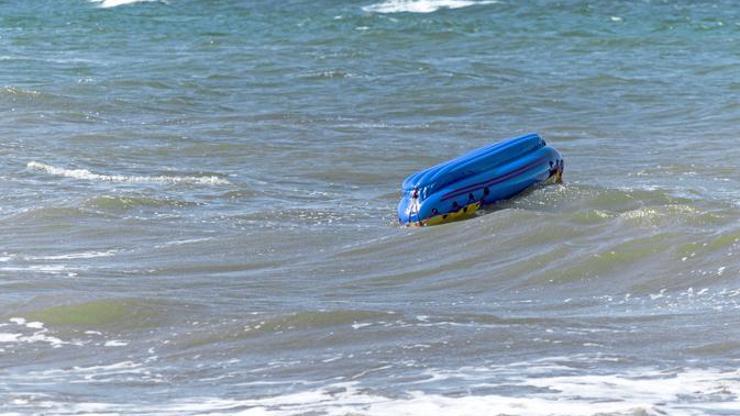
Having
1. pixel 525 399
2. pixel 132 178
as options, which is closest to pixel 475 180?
pixel 132 178

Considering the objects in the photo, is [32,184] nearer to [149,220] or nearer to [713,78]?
[149,220]

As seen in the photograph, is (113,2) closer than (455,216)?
No

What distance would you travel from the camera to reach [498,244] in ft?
40.0

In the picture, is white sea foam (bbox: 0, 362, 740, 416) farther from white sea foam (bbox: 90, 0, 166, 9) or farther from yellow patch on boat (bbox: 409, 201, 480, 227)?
white sea foam (bbox: 90, 0, 166, 9)

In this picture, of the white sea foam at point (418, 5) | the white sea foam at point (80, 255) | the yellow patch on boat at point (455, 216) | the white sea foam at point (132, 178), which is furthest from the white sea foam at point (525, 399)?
the white sea foam at point (418, 5)

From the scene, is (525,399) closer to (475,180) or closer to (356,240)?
(356,240)

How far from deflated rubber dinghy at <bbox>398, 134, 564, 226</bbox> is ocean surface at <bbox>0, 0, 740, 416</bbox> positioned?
220mm

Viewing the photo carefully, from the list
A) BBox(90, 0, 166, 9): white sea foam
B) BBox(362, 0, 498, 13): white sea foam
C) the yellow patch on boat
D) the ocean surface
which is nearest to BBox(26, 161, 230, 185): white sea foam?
the ocean surface

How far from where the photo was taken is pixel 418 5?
39.0 metres

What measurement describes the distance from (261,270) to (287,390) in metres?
4.05

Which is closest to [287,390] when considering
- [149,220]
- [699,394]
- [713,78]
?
[699,394]

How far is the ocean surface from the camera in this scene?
7.68 meters

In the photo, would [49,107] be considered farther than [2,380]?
Yes

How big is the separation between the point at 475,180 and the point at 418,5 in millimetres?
25557
